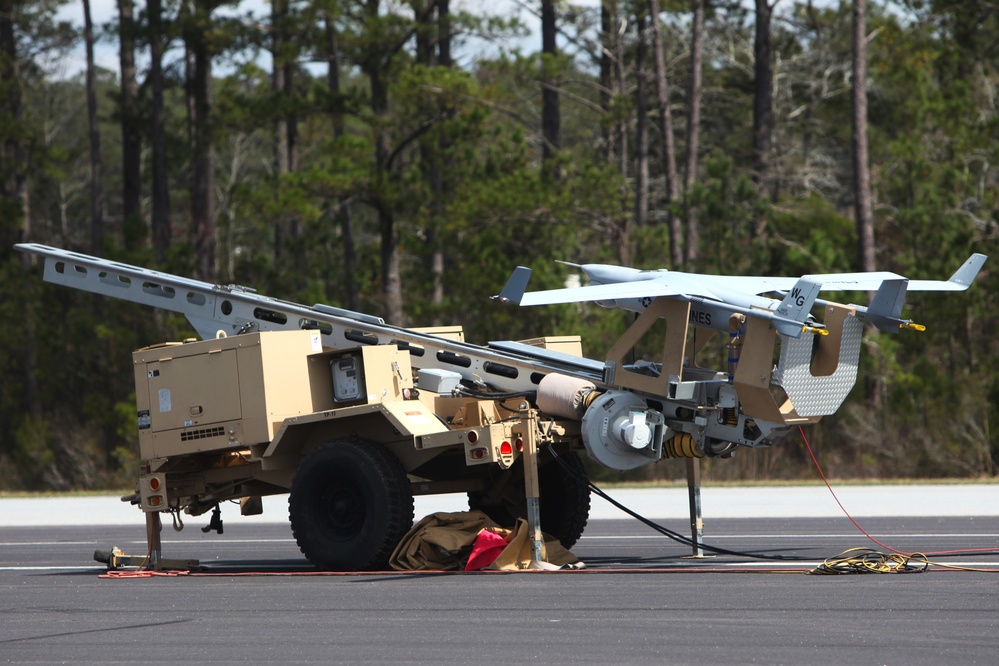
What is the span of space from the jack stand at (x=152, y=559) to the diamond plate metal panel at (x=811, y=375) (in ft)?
19.8

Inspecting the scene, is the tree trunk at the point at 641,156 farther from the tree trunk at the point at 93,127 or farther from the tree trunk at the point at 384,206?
the tree trunk at the point at 93,127

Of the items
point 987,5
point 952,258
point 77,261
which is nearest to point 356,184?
point 952,258

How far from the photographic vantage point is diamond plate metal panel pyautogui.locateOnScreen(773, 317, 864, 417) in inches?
467

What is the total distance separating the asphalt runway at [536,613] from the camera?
325 inches

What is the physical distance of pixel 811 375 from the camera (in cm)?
1204

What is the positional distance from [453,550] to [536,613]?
299 cm

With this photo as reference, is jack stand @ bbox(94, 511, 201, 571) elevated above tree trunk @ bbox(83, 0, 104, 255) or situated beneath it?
situated beneath

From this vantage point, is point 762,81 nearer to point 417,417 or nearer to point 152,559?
point 417,417

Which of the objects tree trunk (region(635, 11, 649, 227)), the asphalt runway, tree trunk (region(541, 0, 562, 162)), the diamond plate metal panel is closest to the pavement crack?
the asphalt runway

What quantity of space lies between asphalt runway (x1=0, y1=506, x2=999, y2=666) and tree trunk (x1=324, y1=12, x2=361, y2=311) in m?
21.6

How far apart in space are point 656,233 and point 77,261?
18402 mm

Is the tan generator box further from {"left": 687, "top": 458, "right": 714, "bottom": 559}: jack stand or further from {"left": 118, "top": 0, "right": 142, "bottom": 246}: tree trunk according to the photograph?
{"left": 118, "top": 0, "right": 142, "bottom": 246}: tree trunk

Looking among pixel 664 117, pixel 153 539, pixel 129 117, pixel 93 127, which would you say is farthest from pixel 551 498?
pixel 93 127

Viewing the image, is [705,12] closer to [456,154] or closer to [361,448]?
[456,154]
